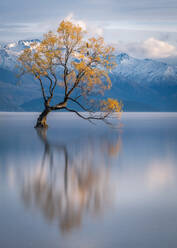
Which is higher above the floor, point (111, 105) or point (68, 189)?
point (111, 105)

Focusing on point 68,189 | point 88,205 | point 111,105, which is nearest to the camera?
point 88,205

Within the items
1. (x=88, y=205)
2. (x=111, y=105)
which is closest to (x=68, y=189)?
(x=88, y=205)

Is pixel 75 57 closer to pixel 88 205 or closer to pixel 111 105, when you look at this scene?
pixel 111 105

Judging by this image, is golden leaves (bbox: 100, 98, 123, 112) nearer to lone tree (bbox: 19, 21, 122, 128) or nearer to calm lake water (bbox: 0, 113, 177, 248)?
lone tree (bbox: 19, 21, 122, 128)

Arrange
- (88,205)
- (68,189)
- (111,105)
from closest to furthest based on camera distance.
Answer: (88,205) → (68,189) → (111,105)

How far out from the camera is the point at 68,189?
1095 cm

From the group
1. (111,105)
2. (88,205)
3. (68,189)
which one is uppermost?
(111,105)

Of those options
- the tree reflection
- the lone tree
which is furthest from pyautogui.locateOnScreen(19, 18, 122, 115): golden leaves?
the tree reflection

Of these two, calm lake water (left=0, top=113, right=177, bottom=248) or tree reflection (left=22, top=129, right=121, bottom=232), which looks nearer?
calm lake water (left=0, top=113, right=177, bottom=248)

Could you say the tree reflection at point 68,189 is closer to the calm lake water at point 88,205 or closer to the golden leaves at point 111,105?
the calm lake water at point 88,205

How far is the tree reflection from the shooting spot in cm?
848

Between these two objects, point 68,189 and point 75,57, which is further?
point 75,57

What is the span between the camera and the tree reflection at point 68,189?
8484 millimetres

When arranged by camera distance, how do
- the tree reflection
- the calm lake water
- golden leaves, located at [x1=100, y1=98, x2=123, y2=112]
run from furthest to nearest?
golden leaves, located at [x1=100, y1=98, x2=123, y2=112]
the tree reflection
the calm lake water
